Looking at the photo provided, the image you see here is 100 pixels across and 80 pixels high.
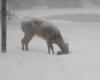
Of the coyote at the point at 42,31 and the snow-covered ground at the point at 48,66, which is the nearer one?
the snow-covered ground at the point at 48,66

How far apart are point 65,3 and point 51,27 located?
776 inches

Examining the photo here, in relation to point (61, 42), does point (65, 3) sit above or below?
above

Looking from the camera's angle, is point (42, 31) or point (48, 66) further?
point (42, 31)

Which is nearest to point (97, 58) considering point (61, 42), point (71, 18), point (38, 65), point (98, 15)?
point (38, 65)

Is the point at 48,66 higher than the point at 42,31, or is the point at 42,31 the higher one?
the point at 42,31

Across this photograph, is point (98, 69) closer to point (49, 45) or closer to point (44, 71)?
point (44, 71)

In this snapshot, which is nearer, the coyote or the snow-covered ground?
the snow-covered ground

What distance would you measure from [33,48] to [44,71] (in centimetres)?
377

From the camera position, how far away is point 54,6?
3009 centimetres

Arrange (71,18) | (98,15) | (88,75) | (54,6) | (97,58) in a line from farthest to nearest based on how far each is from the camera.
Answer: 1. (54,6)
2. (98,15)
3. (71,18)
4. (97,58)
5. (88,75)

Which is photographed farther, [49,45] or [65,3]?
[65,3]

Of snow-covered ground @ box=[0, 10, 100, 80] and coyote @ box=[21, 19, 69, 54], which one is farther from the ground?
coyote @ box=[21, 19, 69, 54]

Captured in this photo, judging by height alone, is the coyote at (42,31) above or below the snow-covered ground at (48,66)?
above

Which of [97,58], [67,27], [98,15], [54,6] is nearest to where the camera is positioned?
[97,58]
